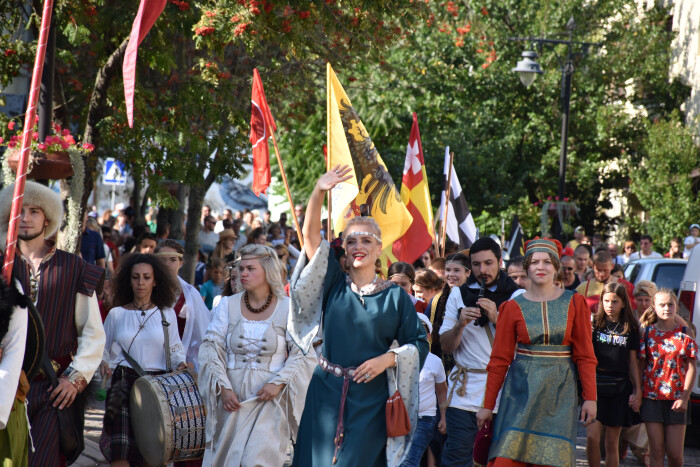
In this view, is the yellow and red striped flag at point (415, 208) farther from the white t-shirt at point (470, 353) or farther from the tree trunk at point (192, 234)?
the tree trunk at point (192, 234)

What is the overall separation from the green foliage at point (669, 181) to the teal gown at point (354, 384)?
1978cm

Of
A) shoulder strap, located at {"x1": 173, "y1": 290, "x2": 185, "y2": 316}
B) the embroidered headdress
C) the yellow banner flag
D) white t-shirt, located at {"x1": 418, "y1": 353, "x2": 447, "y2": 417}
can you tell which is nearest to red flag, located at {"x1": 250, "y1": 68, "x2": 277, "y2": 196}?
the yellow banner flag

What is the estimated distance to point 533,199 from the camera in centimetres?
2855

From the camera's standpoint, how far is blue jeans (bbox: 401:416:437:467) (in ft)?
22.9

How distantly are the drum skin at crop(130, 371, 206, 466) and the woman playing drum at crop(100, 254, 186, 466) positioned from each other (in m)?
0.11

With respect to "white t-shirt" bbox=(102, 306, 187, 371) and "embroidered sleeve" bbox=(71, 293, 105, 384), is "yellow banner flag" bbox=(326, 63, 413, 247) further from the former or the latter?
"embroidered sleeve" bbox=(71, 293, 105, 384)

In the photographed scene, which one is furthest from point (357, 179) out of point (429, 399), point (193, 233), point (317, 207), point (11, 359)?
point (11, 359)

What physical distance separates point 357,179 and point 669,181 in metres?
16.2

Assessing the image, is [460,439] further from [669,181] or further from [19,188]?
[669,181]

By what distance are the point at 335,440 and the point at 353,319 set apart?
0.61 m

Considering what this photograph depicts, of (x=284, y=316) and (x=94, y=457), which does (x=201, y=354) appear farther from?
(x=94, y=457)

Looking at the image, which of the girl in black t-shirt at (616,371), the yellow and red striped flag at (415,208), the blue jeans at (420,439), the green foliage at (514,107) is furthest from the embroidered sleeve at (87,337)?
the green foliage at (514,107)

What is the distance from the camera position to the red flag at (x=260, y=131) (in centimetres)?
983

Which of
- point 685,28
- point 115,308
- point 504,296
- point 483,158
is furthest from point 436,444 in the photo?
point 685,28
